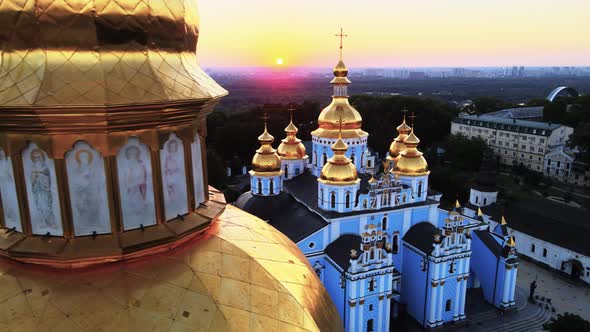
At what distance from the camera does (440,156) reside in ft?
170

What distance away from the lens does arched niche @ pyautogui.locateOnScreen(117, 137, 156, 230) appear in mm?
3969

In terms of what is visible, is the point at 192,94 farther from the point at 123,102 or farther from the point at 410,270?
the point at 410,270

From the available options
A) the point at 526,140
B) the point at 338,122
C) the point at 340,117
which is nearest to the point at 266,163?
the point at 338,122

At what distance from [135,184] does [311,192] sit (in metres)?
19.4

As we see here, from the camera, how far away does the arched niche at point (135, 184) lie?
397 centimetres

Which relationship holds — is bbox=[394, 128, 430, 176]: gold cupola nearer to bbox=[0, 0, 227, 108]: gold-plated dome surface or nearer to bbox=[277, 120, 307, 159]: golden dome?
bbox=[277, 120, 307, 159]: golden dome

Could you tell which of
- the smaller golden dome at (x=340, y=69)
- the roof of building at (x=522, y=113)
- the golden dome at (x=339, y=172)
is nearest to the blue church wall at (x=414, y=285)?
the golden dome at (x=339, y=172)

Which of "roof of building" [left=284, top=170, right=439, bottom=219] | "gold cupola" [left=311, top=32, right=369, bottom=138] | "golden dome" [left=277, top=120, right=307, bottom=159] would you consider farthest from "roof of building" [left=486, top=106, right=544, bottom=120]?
"roof of building" [left=284, top=170, right=439, bottom=219]

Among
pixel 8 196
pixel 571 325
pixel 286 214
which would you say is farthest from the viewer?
pixel 286 214

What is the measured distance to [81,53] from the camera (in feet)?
12.0

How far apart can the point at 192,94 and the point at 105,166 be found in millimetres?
1007

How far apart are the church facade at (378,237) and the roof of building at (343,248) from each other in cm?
5

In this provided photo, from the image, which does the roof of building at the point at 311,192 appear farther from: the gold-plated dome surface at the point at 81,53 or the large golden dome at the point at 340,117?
the gold-plated dome surface at the point at 81,53

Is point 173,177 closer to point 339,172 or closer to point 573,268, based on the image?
point 339,172
